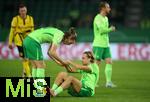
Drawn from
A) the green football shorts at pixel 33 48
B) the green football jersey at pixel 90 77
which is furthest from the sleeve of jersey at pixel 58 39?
the green football jersey at pixel 90 77

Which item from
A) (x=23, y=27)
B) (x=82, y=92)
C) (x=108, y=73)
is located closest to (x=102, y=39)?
(x=108, y=73)

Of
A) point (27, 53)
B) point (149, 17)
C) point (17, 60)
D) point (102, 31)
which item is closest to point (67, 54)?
point (17, 60)

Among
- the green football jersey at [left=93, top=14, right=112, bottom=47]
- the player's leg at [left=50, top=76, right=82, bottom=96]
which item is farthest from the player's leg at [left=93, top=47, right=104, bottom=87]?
the player's leg at [left=50, top=76, right=82, bottom=96]

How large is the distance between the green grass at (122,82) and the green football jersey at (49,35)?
1.37 metres

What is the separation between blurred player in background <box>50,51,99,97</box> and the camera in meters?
15.1

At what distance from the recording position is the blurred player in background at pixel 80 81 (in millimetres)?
15094

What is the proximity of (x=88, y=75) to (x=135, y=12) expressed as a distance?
79.9 feet

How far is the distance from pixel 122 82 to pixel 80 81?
18.1ft

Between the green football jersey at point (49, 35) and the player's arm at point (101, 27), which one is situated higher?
the player's arm at point (101, 27)

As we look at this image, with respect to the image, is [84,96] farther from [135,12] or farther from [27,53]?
[135,12]

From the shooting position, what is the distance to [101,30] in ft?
63.9

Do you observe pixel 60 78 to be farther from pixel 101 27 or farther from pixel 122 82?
pixel 122 82

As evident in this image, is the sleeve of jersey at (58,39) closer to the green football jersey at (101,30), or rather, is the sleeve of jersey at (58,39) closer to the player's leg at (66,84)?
the player's leg at (66,84)

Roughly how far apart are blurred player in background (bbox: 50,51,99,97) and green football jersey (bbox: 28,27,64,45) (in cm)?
62
